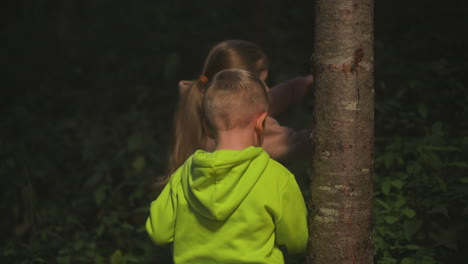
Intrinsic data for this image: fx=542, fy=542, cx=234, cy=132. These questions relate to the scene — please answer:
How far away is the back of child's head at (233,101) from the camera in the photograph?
8.55ft

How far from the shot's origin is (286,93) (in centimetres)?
433

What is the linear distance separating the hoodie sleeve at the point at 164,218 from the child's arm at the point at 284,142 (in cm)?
125

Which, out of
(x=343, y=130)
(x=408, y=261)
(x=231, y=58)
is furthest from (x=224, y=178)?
(x=408, y=261)

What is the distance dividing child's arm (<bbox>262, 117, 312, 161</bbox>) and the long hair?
1.42 ft

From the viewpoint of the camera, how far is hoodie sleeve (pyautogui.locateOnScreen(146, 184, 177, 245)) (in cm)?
278

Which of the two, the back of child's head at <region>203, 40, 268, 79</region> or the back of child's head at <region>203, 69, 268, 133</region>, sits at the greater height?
the back of child's head at <region>203, 40, 268, 79</region>

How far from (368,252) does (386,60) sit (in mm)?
3862

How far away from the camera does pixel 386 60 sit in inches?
245

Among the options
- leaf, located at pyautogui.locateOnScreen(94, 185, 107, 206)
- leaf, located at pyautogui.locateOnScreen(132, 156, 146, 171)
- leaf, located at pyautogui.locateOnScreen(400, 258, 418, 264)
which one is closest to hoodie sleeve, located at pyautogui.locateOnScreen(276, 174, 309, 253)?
leaf, located at pyautogui.locateOnScreen(400, 258, 418, 264)

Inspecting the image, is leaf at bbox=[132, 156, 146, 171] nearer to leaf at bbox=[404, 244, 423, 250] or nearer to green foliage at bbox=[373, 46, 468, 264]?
green foliage at bbox=[373, 46, 468, 264]

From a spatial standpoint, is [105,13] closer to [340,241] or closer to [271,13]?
[271,13]

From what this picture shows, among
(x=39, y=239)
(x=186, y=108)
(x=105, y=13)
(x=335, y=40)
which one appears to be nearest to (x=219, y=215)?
(x=335, y=40)

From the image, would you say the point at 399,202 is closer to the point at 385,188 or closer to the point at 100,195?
the point at 385,188

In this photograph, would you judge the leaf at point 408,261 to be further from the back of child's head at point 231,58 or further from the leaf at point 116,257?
the leaf at point 116,257
